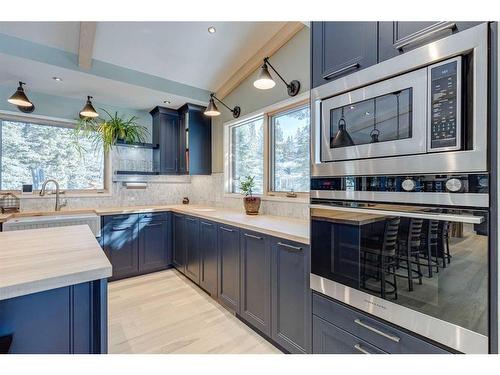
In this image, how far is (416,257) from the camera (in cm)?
105

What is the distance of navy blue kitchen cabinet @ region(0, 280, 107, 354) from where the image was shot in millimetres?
991

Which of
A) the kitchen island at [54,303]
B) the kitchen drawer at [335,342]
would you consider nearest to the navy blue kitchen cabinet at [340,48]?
the kitchen drawer at [335,342]

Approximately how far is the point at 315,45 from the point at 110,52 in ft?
7.57

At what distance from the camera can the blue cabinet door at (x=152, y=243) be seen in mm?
3309

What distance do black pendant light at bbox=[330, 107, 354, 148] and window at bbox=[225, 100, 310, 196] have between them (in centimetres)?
115

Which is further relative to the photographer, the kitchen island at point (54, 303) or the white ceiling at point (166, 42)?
the white ceiling at point (166, 42)

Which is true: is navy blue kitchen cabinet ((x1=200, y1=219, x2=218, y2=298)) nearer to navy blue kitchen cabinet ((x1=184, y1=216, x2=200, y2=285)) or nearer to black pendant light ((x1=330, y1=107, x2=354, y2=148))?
navy blue kitchen cabinet ((x1=184, y1=216, x2=200, y2=285))

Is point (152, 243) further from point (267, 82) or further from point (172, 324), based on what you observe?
point (267, 82)

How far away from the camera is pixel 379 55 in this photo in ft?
3.81

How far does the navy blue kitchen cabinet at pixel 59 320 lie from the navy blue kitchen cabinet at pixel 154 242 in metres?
2.30

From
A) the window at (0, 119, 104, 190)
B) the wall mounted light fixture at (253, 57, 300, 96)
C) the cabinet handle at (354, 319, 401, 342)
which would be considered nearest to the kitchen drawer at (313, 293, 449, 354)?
the cabinet handle at (354, 319, 401, 342)

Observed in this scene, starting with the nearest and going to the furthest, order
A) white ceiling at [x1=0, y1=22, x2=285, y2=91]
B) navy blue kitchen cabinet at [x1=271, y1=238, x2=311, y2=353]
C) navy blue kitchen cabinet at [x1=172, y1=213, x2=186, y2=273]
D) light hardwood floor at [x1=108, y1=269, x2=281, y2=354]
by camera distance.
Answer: navy blue kitchen cabinet at [x1=271, y1=238, x2=311, y2=353] < light hardwood floor at [x1=108, y1=269, x2=281, y2=354] < white ceiling at [x1=0, y1=22, x2=285, y2=91] < navy blue kitchen cabinet at [x1=172, y1=213, x2=186, y2=273]

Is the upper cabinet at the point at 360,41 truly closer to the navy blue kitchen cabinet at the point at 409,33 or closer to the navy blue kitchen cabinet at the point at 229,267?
the navy blue kitchen cabinet at the point at 409,33

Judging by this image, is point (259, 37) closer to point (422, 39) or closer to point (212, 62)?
point (212, 62)
